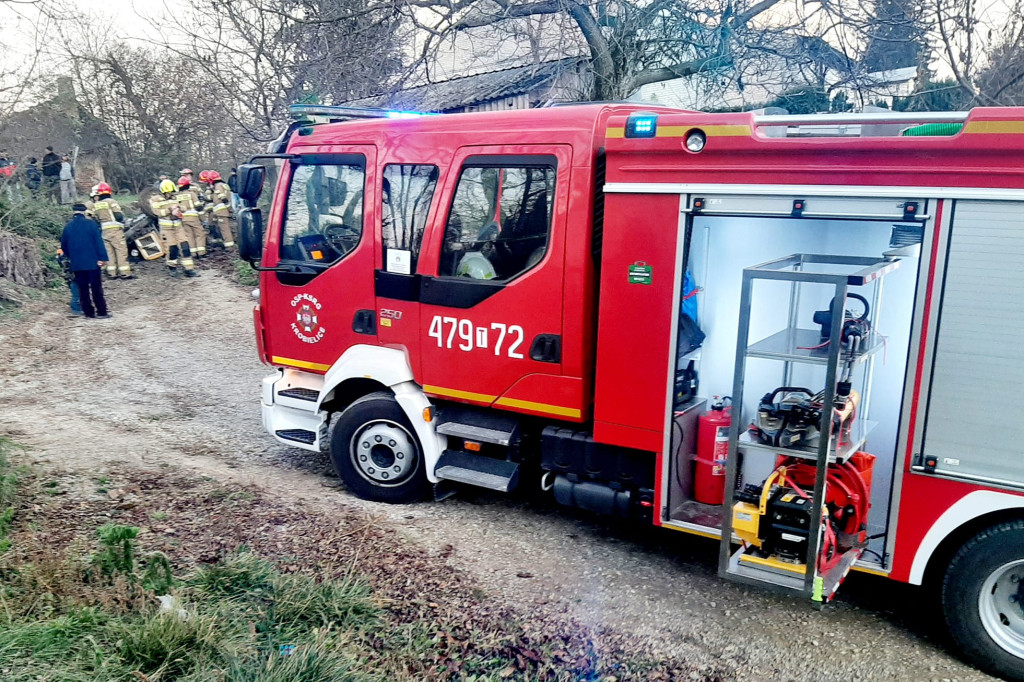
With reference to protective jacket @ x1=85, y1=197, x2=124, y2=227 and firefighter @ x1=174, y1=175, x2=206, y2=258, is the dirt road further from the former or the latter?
firefighter @ x1=174, y1=175, x2=206, y2=258

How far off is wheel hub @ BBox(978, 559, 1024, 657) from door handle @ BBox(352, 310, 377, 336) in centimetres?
386

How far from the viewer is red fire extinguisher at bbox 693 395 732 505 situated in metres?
4.54

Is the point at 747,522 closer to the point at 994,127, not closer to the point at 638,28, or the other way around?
the point at 994,127

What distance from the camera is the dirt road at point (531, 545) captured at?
3971 millimetres

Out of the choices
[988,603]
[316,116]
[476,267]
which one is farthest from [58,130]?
[988,603]

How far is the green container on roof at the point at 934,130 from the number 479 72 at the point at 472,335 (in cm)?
235

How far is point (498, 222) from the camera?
489cm

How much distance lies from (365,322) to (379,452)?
953mm

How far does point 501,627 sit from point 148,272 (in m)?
13.1

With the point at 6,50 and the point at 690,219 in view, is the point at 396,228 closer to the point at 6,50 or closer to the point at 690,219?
the point at 690,219

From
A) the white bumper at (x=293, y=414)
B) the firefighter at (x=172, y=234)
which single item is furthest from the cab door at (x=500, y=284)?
the firefighter at (x=172, y=234)

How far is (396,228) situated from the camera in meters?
5.27

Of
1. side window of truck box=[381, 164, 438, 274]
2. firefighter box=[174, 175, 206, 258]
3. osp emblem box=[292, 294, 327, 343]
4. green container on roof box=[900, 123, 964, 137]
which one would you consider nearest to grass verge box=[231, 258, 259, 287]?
firefighter box=[174, 175, 206, 258]

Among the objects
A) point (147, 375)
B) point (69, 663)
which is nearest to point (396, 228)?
point (69, 663)
